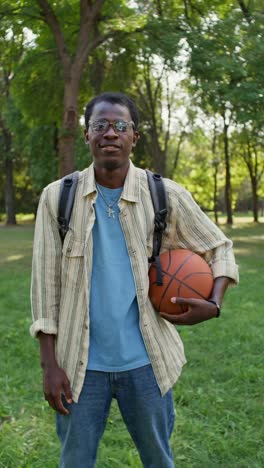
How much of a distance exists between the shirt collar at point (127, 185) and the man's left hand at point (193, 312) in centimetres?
51

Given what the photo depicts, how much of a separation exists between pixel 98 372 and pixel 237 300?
7791 mm

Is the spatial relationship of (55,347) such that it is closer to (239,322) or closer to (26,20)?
(239,322)

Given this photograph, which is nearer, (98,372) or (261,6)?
(98,372)

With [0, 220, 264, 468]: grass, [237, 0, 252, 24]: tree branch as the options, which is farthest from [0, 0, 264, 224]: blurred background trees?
[0, 220, 264, 468]: grass

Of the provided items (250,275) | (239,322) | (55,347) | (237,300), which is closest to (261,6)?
(250,275)

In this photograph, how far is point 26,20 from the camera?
698 inches

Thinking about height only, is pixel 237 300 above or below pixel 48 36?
below

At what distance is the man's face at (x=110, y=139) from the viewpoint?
2.57m

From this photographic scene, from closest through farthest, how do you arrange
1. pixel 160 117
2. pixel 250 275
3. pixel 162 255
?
pixel 162 255 < pixel 250 275 < pixel 160 117

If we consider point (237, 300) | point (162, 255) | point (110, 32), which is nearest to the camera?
point (162, 255)

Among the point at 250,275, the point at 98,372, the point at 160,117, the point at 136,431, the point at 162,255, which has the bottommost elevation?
the point at 250,275

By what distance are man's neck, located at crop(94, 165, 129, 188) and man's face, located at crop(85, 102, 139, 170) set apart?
0.08 feet

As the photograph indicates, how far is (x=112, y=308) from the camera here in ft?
8.08

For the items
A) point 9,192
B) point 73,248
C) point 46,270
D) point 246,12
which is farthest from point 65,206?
point 9,192
